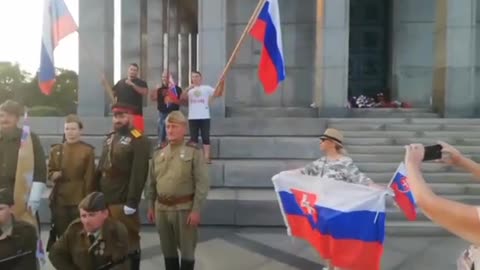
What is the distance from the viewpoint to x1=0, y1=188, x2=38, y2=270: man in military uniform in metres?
3.79

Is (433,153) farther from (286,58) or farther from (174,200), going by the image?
(286,58)

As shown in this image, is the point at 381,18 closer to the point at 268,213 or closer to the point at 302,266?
the point at 268,213

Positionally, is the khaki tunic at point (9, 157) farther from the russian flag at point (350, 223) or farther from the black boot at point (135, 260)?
the russian flag at point (350, 223)

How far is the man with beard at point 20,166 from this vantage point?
5.34m

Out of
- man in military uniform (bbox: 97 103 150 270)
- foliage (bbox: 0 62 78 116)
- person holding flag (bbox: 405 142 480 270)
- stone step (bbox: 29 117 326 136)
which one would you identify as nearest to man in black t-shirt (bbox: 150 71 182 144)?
stone step (bbox: 29 117 326 136)

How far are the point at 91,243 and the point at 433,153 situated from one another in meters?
2.49

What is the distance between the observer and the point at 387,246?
297 inches

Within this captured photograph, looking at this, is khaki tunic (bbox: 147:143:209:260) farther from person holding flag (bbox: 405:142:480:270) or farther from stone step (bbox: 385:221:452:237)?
stone step (bbox: 385:221:452:237)

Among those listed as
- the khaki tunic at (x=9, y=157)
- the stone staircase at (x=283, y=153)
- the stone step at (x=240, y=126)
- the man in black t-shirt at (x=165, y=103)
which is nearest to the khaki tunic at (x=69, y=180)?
the khaki tunic at (x=9, y=157)

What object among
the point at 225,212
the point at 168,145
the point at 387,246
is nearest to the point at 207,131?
the point at 225,212

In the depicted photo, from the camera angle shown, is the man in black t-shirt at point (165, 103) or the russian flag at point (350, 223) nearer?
the russian flag at point (350, 223)

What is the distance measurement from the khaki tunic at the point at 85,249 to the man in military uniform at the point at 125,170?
1.45 m

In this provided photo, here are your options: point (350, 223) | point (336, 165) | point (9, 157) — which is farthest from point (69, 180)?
point (350, 223)

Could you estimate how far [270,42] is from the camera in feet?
28.2
